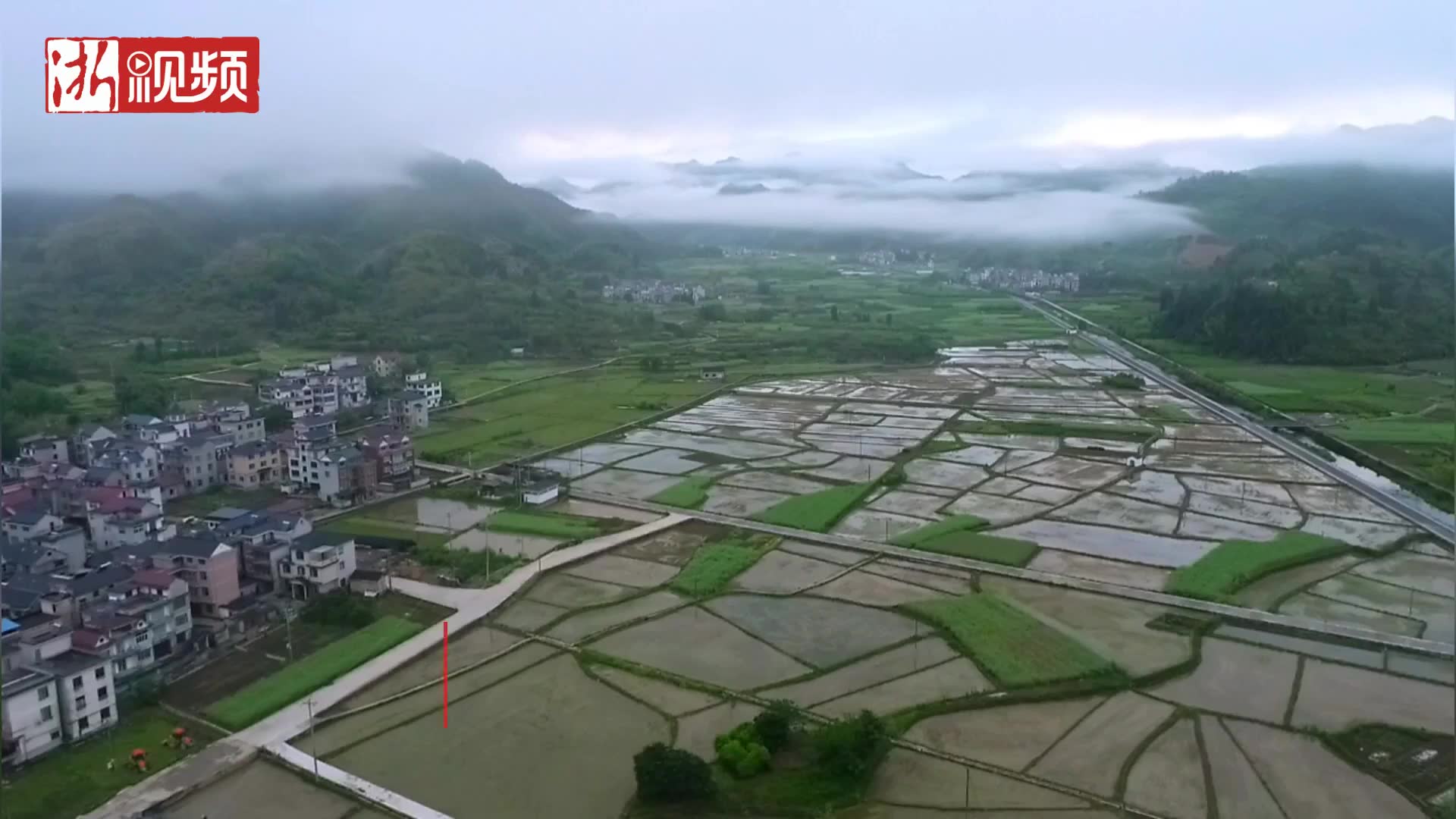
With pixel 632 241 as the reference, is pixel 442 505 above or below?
below

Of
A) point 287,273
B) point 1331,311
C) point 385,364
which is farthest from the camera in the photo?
point 287,273

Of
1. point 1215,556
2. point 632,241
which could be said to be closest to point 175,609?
point 1215,556

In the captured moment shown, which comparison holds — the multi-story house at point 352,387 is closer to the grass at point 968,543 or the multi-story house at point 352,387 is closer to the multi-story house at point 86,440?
the multi-story house at point 86,440

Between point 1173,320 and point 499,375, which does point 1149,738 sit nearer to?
point 499,375

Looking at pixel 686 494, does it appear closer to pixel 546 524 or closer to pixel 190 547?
pixel 546 524

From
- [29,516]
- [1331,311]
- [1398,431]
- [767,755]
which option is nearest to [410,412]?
[29,516]

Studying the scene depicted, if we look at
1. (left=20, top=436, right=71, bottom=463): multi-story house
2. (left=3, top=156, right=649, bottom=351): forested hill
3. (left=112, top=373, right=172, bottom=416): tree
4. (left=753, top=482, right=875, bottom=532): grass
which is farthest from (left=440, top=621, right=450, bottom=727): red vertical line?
(left=3, top=156, right=649, bottom=351): forested hill
